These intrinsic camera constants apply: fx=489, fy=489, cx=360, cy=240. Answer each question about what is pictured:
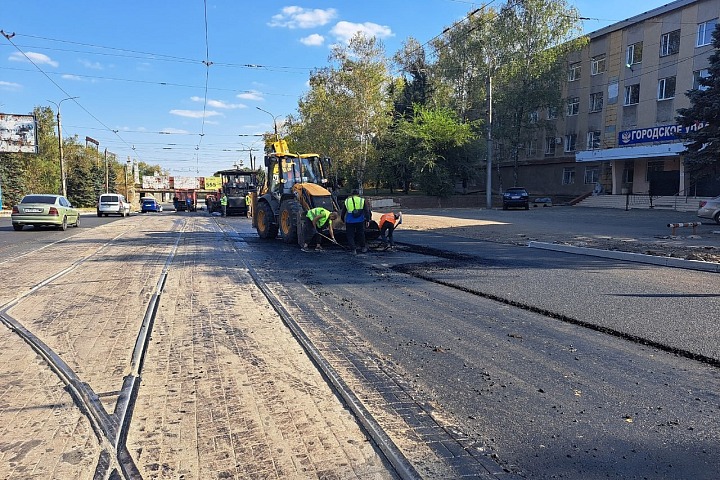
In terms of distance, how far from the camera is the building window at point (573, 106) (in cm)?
4351

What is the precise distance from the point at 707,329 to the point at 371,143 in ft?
137

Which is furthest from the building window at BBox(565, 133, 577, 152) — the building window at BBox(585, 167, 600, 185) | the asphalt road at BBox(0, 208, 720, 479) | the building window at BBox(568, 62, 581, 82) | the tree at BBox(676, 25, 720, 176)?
the asphalt road at BBox(0, 208, 720, 479)

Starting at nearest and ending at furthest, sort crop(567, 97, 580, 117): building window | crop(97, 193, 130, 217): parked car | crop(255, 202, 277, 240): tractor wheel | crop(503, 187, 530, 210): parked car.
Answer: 1. crop(255, 202, 277, 240): tractor wheel
2. crop(503, 187, 530, 210): parked car
3. crop(97, 193, 130, 217): parked car
4. crop(567, 97, 580, 117): building window

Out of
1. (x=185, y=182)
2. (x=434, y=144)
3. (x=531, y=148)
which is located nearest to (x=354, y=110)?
(x=434, y=144)

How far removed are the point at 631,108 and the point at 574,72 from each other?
7628 millimetres

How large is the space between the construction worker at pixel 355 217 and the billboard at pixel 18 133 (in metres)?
41.4

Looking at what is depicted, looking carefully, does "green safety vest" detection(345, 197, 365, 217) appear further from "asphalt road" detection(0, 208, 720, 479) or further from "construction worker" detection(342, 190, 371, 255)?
"asphalt road" detection(0, 208, 720, 479)

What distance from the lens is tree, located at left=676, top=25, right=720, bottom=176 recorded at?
1962 cm

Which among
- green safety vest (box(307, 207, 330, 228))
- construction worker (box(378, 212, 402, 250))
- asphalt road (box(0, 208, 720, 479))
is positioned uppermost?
green safety vest (box(307, 207, 330, 228))

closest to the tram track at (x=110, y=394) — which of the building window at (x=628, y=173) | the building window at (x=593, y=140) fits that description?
the building window at (x=628, y=173)

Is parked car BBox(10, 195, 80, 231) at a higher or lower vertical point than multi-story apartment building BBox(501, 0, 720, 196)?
lower

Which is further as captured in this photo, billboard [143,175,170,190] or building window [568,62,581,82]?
billboard [143,175,170,190]

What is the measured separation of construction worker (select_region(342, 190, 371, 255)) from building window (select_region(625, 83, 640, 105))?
1357 inches

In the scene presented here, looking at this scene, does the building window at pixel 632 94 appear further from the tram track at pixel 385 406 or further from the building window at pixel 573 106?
the tram track at pixel 385 406
